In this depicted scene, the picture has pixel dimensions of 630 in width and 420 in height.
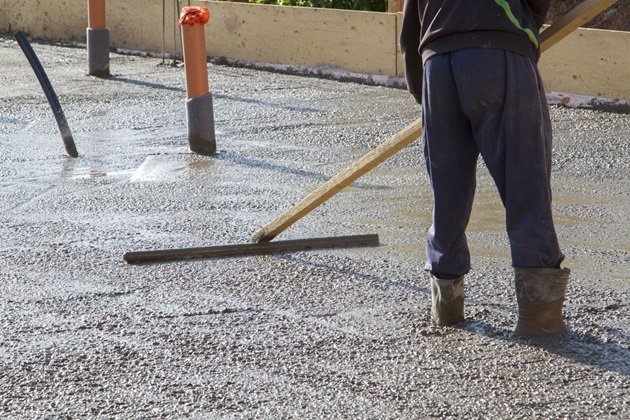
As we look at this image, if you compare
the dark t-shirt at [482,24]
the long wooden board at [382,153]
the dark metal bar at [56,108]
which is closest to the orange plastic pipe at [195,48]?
the dark metal bar at [56,108]

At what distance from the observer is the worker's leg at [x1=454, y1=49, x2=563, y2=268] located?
14.9ft

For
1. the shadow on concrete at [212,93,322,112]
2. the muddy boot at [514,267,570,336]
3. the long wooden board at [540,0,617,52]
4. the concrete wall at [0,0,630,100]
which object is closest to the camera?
the muddy boot at [514,267,570,336]

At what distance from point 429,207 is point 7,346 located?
122 inches

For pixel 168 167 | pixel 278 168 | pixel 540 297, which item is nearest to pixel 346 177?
pixel 540 297

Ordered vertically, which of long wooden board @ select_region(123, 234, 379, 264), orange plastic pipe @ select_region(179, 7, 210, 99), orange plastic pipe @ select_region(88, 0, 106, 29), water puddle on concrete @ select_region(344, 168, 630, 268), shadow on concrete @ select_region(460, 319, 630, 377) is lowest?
water puddle on concrete @ select_region(344, 168, 630, 268)

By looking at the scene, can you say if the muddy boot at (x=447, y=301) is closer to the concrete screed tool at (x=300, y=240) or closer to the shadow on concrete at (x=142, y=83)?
the concrete screed tool at (x=300, y=240)

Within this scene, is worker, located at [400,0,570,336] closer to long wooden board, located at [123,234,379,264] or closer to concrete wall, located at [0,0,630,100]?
long wooden board, located at [123,234,379,264]

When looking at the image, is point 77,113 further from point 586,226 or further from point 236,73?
point 586,226

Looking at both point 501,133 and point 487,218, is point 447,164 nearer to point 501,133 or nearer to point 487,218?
point 501,133

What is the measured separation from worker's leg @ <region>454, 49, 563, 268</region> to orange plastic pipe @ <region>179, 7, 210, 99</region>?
4.66 meters

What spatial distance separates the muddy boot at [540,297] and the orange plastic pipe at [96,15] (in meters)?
9.20

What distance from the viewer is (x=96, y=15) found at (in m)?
13.1

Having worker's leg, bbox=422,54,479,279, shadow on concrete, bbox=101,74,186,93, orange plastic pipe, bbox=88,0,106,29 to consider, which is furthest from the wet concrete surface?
orange plastic pipe, bbox=88,0,106,29

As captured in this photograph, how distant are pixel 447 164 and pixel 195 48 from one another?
463cm
